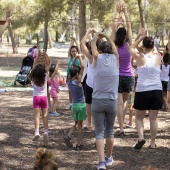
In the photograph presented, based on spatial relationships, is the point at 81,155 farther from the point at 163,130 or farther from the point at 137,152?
the point at 163,130

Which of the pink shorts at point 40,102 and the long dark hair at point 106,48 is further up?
the long dark hair at point 106,48

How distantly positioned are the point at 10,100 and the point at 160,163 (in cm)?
693

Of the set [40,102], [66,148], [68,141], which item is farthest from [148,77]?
[40,102]

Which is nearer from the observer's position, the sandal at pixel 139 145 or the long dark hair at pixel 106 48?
the long dark hair at pixel 106 48

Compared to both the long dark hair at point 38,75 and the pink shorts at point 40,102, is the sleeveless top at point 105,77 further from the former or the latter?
the pink shorts at point 40,102

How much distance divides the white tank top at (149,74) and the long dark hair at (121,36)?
0.75 m

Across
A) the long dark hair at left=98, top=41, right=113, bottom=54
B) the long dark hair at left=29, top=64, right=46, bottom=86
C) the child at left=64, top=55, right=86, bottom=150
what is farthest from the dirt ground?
the long dark hair at left=98, top=41, right=113, bottom=54

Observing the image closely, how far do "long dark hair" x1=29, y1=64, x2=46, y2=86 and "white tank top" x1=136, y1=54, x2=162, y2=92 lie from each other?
4.97ft

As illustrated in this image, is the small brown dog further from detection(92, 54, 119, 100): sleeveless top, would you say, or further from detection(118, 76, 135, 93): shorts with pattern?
detection(118, 76, 135, 93): shorts with pattern

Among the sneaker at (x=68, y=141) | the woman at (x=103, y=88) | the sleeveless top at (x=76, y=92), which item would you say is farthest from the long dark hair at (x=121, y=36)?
the sneaker at (x=68, y=141)

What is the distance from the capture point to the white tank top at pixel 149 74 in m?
6.66

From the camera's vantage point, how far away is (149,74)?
21.9ft

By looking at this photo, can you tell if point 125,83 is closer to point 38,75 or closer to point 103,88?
point 38,75

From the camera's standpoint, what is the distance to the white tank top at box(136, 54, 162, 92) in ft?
21.8
